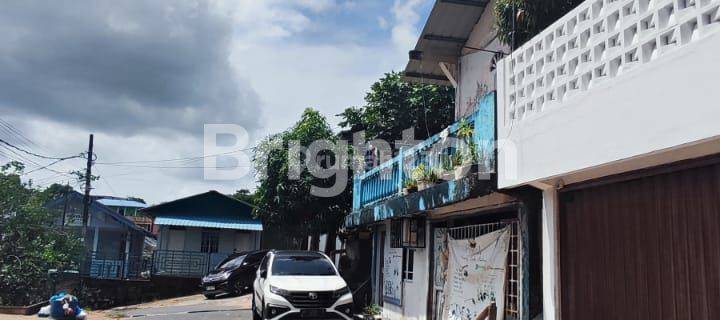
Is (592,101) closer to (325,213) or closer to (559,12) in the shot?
(559,12)

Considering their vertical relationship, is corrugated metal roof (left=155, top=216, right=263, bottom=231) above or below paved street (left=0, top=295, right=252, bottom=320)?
above

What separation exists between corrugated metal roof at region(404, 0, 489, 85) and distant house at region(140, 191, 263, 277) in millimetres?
15547

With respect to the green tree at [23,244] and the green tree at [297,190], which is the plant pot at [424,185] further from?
the green tree at [23,244]

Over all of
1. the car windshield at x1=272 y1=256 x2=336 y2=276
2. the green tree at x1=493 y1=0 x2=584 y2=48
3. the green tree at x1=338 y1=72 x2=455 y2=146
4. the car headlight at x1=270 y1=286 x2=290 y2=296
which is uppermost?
the green tree at x1=338 y1=72 x2=455 y2=146

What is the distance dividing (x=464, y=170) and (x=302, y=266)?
5.53m

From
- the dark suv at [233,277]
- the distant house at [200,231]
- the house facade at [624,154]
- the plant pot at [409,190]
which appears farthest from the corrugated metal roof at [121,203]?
the house facade at [624,154]

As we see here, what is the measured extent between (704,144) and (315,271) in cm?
906

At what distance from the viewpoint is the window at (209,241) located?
27406 mm

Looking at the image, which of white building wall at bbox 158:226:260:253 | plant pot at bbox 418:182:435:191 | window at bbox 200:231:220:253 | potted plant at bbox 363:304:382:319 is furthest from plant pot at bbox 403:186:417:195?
window at bbox 200:231:220:253

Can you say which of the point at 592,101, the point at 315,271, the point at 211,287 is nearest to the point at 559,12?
the point at 592,101

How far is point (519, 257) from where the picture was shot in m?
7.26

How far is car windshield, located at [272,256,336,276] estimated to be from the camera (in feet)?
38.8

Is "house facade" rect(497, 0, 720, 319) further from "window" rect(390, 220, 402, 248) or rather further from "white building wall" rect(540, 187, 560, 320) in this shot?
"window" rect(390, 220, 402, 248)

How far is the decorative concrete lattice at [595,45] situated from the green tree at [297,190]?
12.5 m
